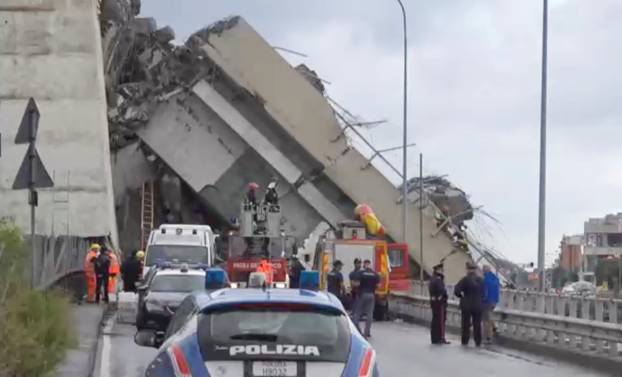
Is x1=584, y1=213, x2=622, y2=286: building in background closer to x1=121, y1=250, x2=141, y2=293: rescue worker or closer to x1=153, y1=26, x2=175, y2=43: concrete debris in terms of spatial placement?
x1=153, y1=26, x2=175, y2=43: concrete debris

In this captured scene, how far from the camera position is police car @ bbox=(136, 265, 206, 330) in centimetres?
2197

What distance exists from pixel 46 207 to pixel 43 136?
7.97 feet

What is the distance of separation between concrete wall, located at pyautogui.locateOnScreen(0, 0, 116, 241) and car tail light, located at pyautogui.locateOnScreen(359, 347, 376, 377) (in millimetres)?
36165

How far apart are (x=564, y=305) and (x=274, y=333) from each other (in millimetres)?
15797

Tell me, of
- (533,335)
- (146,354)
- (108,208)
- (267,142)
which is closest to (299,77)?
(267,142)

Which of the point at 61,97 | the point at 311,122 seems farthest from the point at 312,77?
the point at 61,97

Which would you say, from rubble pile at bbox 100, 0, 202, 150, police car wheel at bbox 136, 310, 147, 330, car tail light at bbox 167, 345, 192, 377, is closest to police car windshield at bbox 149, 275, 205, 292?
police car wheel at bbox 136, 310, 147, 330

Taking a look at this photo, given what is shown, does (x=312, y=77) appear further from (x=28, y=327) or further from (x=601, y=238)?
(x=28, y=327)

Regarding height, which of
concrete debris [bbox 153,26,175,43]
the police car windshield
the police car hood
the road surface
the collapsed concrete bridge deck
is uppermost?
concrete debris [bbox 153,26,175,43]

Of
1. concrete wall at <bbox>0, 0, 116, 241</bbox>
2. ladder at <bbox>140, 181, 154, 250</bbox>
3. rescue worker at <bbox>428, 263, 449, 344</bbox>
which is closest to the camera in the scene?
rescue worker at <bbox>428, 263, 449, 344</bbox>

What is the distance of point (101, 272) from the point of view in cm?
3353

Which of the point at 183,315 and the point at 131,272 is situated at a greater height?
the point at 131,272

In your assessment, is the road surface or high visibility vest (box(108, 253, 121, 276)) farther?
high visibility vest (box(108, 253, 121, 276))

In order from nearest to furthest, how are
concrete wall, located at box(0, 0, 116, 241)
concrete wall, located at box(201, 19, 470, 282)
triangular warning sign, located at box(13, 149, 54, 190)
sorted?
triangular warning sign, located at box(13, 149, 54, 190) < concrete wall, located at box(0, 0, 116, 241) < concrete wall, located at box(201, 19, 470, 282)
